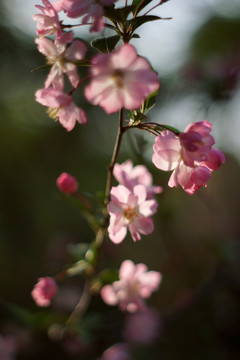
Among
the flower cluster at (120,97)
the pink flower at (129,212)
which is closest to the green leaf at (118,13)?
the flower cluster at (120,97)

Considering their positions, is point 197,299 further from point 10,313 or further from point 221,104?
point 221,104

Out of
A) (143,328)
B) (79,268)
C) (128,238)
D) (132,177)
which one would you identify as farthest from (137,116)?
(128,238)

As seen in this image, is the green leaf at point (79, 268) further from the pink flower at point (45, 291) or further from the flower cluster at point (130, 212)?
the flower cluster at point (130, 212)

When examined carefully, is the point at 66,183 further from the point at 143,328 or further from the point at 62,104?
the point at 143,328

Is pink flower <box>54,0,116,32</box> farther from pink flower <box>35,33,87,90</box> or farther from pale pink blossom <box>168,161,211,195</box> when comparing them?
pale pink blossom <box>168,161,211,195</box>

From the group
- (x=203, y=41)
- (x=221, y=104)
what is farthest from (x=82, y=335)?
(x=203, y=41)

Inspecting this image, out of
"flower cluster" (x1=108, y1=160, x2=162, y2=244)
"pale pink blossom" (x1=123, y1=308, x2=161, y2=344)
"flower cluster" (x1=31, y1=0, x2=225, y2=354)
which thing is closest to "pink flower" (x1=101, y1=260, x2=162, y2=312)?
"flower cluster" (x1=31, y1=0, x2=225, y2=354)
